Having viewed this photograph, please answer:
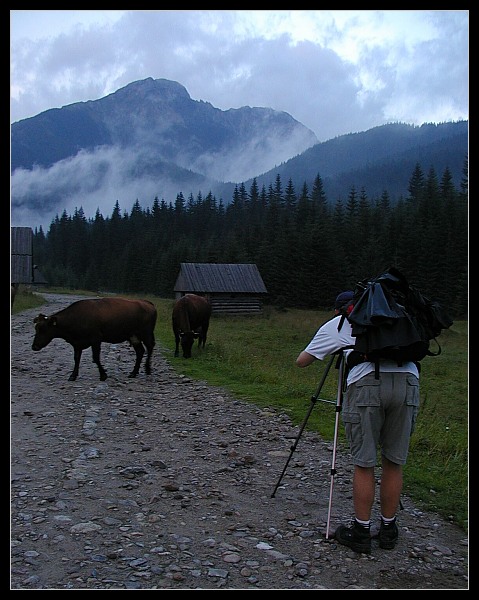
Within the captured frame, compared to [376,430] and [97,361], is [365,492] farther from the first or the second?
[97,361]

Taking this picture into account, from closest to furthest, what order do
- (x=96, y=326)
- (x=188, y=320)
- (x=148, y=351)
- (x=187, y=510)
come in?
(x=187, y=510), (x=96, y=326), (x=148, y=351), (x=188, y=320)

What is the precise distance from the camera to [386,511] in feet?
15.1

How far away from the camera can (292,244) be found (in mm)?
64250

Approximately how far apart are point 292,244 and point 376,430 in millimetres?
60436

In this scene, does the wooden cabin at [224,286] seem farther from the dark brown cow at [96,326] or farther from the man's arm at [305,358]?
the man's arm at [305,358]

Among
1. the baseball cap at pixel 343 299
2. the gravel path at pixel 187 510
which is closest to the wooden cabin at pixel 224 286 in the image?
the gravel path at pixel 187 510

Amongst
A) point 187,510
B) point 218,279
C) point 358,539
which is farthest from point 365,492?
point 218,279

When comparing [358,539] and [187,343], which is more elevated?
[187,343]

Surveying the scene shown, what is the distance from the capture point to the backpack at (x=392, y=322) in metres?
4.26

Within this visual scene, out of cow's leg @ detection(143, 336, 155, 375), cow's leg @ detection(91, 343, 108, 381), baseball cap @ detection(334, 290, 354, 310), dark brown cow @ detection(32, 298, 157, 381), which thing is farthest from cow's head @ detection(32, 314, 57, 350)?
baseball cap @ detection(334, 290, 354, 310)

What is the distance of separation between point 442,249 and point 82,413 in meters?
54.9
